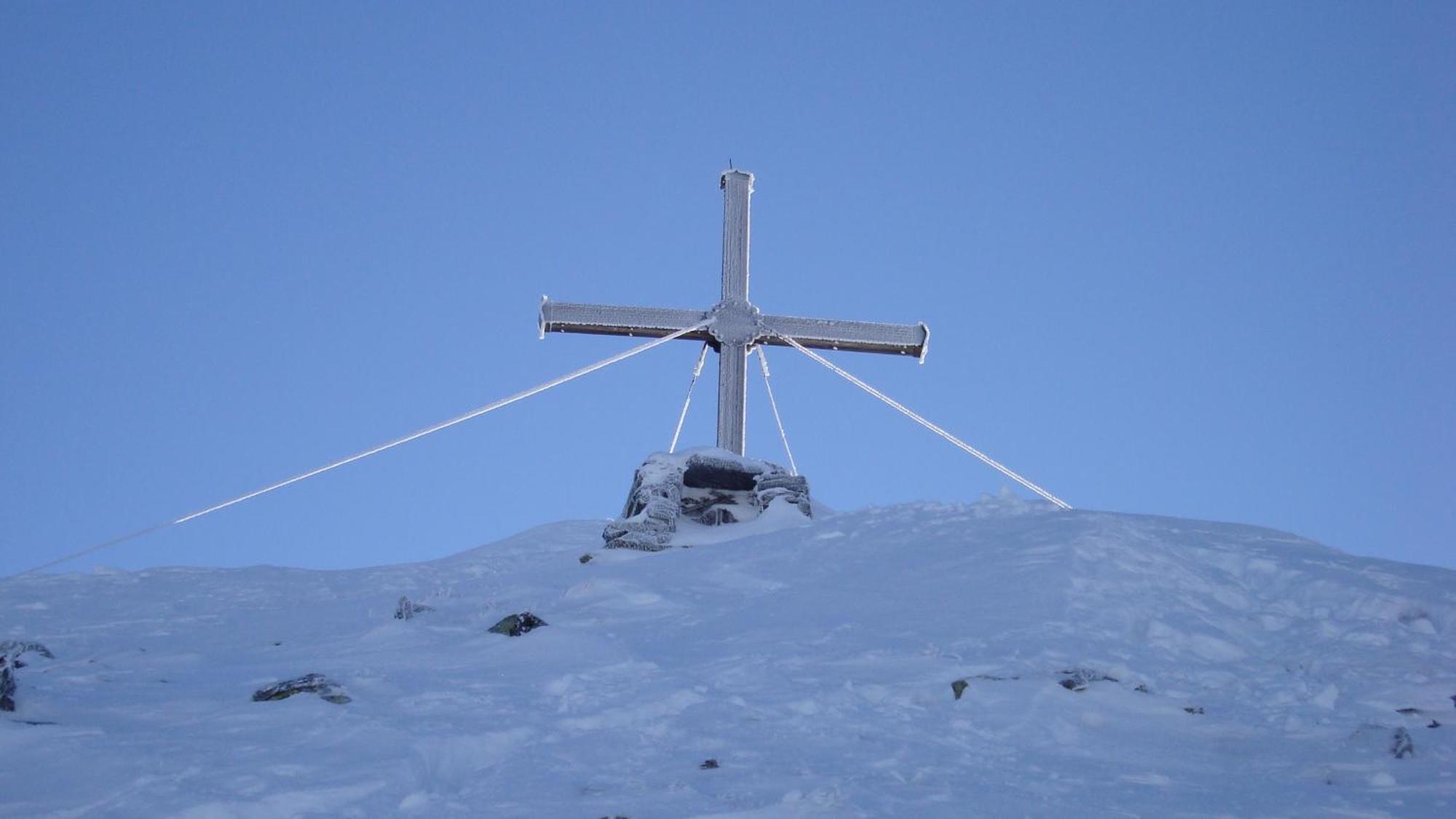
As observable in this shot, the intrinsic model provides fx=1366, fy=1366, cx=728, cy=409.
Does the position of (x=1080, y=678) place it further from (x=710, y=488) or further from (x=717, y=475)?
(x=710, y=488)

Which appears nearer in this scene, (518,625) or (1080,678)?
(1080,678)

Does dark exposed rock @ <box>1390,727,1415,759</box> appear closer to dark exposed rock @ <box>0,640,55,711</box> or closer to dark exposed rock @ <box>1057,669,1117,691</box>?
dark exposed rock @ <box>1057,669,1117,691</box>

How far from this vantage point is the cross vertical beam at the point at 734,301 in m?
18.6

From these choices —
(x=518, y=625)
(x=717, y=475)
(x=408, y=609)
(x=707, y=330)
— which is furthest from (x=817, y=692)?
(x=707, y=330)

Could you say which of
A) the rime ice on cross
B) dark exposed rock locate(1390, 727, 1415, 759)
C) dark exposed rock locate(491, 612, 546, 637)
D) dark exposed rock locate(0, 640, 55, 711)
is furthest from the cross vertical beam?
dark exposed rock locate(1390, 727, 1415, 759)

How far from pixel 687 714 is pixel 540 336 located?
11.8 meters

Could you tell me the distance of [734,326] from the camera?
1902 centimetres

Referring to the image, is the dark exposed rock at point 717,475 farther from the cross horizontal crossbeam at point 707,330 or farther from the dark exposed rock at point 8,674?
the dark exposed rock at point 8,674

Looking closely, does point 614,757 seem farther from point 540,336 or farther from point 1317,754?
point 540,336

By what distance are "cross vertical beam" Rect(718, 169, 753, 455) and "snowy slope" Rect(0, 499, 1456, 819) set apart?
600 centimetres

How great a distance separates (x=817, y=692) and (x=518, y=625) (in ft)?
9.21

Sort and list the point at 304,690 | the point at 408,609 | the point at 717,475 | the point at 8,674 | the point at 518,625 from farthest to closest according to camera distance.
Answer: the point at 717,475 → the point at 408,609 → the point at 518,625 → the point at 304,690 → the point at 8,674

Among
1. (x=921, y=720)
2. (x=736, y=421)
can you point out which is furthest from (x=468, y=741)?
(x=736, y=421)

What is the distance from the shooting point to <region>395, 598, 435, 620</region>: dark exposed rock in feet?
35.6
